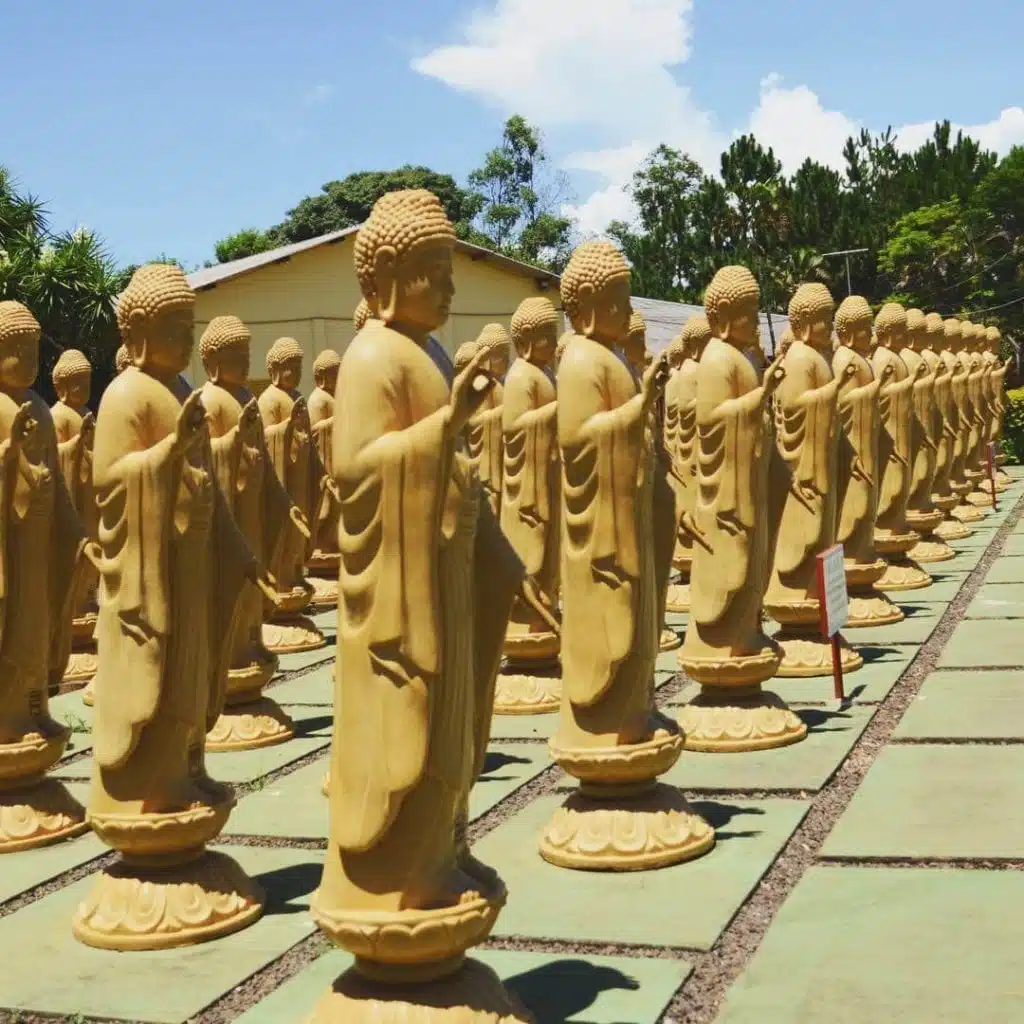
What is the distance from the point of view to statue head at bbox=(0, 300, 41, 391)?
21.4ft

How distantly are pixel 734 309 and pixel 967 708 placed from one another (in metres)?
2.61

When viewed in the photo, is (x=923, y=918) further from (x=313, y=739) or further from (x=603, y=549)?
(x=313, y=739)

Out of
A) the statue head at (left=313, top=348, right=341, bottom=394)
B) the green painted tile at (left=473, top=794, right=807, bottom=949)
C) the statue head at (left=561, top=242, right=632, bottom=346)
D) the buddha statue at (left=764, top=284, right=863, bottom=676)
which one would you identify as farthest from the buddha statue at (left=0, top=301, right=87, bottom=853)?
the statue head at (left=313, top=348, right=341, bottom=394)

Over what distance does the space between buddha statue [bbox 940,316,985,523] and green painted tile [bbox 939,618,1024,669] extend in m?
5.75

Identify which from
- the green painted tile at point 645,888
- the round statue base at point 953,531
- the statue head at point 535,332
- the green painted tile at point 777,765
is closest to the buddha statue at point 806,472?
the green painted tile at point 777,765

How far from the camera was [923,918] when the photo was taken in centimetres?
490

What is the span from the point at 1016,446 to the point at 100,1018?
24.4 metres

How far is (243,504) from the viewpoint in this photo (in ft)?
26.7

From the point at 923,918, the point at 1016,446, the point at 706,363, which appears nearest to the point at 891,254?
the point at 1016,446

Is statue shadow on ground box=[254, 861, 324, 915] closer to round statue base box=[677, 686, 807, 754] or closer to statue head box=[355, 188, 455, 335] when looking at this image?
round statue base box=[677, 686, 807, 754]

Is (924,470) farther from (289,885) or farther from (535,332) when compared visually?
(289,885)

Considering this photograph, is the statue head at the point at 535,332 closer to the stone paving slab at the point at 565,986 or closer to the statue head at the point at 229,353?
the statue head at the point at 229,353

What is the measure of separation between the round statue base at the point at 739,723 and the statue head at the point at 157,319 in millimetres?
3331

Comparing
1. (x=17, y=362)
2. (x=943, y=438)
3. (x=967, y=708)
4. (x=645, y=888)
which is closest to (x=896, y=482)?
(x=943, y=438)
